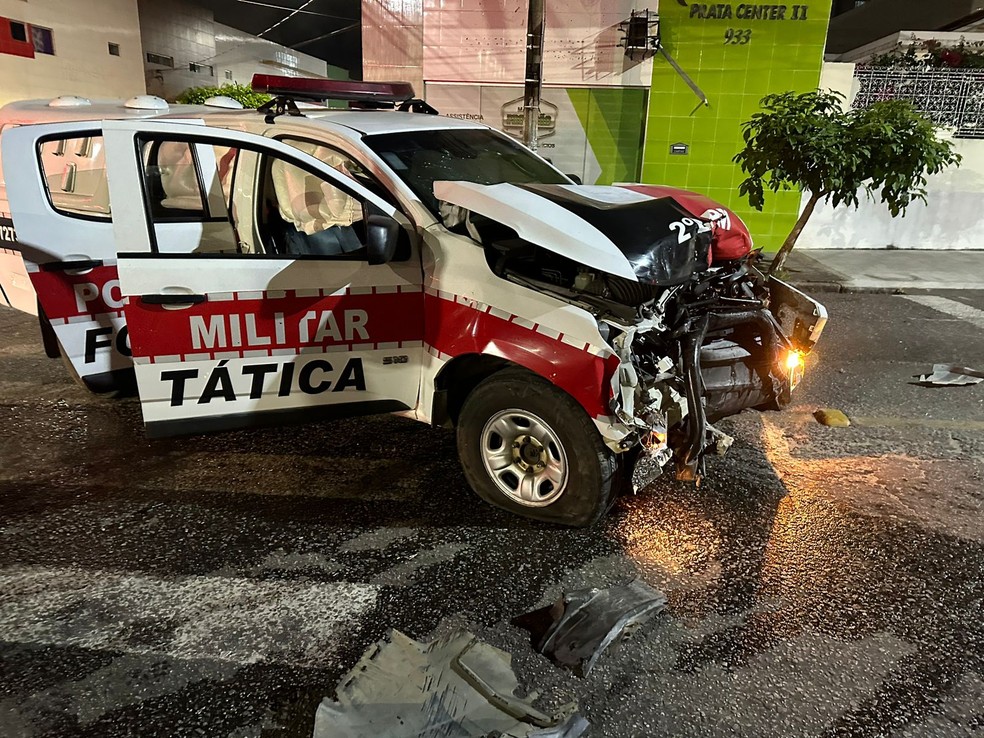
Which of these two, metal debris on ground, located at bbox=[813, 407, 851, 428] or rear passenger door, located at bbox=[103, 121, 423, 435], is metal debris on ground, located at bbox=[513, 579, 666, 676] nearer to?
rear passenger door, located at bbox=[103, 121, 423, 435]

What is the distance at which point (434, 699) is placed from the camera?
7.73ft

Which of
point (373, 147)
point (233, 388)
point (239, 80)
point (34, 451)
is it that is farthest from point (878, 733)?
point (239, 80)

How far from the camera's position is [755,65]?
10.9m

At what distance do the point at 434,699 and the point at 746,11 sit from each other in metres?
11.4

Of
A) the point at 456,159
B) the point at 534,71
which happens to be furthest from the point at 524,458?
the point at 534,71

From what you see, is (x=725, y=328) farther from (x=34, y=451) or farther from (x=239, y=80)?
(x=239, y=80)

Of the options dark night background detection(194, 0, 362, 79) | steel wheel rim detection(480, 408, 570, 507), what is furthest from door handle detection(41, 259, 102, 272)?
dark night background detection(194, 0, 362, 79)

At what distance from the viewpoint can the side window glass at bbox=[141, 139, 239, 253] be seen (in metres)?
4.43

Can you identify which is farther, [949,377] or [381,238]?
[949,377]

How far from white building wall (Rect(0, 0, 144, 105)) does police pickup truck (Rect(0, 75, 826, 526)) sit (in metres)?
9.37

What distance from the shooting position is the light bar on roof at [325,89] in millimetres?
4672

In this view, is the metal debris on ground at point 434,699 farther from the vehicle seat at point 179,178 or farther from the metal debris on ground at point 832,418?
the vehicle seat at point 179,178

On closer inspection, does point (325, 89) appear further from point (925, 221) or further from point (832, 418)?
point (925, 221)

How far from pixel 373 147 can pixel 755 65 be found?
360 inches
